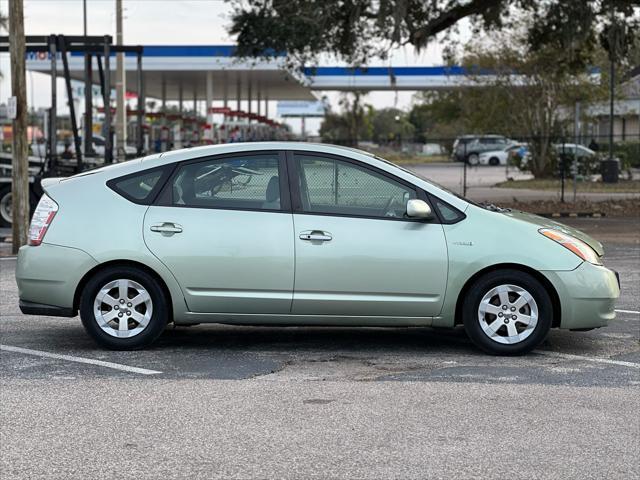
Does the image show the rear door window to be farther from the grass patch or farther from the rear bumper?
the grass patch

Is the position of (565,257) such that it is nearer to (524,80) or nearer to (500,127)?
(524,80)

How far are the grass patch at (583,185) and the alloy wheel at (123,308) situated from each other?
25.8 m

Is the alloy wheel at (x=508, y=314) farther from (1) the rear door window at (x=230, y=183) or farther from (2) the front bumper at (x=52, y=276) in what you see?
(2) the front bumper at (x=52, y=276)

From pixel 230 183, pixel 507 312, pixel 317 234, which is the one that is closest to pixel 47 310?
pixel 230 183

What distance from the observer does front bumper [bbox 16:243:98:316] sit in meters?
8.70

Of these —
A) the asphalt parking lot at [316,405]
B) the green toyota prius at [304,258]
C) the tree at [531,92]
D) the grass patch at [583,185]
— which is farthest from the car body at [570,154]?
the green toyota prius at [304,258]

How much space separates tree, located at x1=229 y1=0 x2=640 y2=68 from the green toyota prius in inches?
541

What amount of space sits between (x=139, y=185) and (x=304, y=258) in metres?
1.45

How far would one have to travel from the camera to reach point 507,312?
339 inches

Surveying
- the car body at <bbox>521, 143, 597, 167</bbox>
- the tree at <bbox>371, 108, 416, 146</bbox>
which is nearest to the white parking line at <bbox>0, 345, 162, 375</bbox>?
the car body at <bbox>521, 143, 597, 167</bbox>

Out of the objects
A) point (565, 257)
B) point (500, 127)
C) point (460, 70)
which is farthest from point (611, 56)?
point (460, 70)

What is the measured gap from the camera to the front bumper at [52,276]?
8695 millimetres

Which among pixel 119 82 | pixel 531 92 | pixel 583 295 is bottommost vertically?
pixel 583 295

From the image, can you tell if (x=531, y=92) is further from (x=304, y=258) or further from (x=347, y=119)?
(x=347, y=119)
